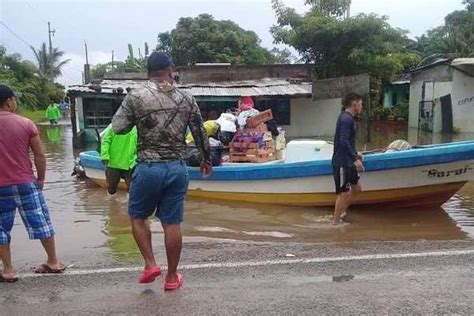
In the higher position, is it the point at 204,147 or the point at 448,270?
the point at 204,147

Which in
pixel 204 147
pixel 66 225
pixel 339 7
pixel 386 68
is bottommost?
pixel 66 225

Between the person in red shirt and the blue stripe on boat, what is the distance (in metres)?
4.04

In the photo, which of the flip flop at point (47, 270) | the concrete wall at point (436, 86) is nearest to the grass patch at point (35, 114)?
the concrete wall at point (436, 86)

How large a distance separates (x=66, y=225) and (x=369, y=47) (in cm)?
1734

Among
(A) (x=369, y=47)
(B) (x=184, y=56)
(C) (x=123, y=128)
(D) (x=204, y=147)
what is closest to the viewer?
(C) (x=123, y=128)

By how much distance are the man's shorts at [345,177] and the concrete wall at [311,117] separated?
1394 cm

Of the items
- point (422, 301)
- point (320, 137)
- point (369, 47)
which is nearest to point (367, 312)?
point (422, 301)

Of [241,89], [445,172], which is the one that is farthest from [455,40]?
[445,172]

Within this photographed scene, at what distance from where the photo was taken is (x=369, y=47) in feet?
71.9

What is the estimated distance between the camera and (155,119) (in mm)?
3736

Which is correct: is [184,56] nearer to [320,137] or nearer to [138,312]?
[320,137]

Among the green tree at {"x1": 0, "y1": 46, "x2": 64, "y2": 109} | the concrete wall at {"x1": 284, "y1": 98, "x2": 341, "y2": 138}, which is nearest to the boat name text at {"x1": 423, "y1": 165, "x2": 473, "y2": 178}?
Answer: the concrete wall at {"x1": 284, "y1": 98, "x2": 341, "y2": 138}

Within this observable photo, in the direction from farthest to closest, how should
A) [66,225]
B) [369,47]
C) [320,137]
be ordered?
[369,47] < [320,137] < [66,225]

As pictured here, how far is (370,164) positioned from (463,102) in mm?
15818
